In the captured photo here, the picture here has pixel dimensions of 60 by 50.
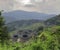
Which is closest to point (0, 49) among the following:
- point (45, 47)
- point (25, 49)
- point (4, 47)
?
point (4, 47)

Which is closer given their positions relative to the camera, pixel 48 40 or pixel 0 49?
pixel 0 49

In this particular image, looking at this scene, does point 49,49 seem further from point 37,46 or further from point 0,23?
point 0,23

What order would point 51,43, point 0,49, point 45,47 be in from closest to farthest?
1. point 0,49
2. point 45,47
3. point 51,43

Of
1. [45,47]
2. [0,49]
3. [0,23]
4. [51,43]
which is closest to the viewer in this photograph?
[0,49]

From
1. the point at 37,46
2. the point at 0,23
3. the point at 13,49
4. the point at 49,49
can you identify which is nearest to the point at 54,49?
the point at 49,49

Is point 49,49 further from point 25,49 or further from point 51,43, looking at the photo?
point 25,49

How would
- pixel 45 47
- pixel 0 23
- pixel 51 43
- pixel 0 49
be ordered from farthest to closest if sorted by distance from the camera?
pixel 0 23 < pixel 51 43 < pixel 45 47 < pixel 0 49

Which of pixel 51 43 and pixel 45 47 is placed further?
pixel 51 43
